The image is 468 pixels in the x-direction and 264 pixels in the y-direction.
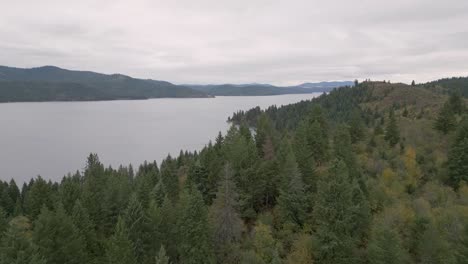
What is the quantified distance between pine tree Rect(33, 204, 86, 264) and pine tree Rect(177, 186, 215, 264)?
27.6 feet

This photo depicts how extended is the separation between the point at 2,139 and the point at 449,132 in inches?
6765

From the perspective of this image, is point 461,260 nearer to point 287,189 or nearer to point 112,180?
point 287,189

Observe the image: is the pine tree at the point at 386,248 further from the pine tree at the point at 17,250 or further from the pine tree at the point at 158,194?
A: the pine tree at the point at 17,250

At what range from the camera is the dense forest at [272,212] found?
28312mm

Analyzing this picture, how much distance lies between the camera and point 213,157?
4369 cm

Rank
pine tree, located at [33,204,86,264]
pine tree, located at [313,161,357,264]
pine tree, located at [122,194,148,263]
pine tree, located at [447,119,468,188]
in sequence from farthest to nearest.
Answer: pine tree, located at [447,119,468,188] < pine tree, located at [122,194,148,263] < pine tree, located at [313,161,357,264] < pine tree, located at [33,204,86,264]

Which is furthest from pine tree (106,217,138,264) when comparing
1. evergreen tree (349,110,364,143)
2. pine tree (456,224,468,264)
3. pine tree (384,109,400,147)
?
pine tree (384,109,400,147)

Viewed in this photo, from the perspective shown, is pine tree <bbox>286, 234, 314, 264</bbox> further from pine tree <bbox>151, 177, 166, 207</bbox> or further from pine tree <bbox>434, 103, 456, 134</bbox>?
pine tree <bbox>434, 103, 456, 134</bbox>

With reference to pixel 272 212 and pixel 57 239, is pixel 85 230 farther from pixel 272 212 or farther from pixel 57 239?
pixel 272 212

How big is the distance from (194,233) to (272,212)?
12809mm

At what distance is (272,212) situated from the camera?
40031 millimetres

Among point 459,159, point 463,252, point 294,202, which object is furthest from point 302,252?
point 459,159

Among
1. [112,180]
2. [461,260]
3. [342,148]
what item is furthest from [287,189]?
[112,180]

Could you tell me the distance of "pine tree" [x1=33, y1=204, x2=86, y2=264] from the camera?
27.9 metres
